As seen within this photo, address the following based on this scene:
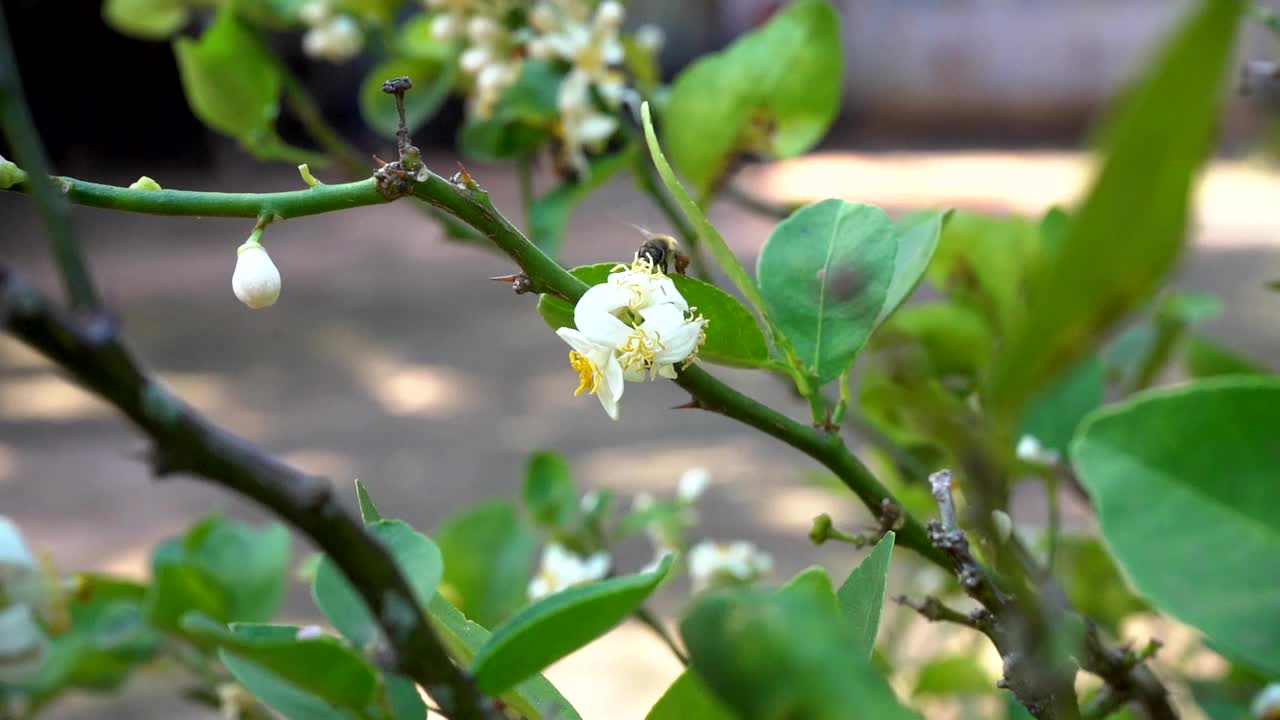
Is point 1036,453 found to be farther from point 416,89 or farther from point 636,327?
point 416,89

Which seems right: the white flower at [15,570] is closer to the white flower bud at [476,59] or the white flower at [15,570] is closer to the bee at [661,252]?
the bee at [661,252]

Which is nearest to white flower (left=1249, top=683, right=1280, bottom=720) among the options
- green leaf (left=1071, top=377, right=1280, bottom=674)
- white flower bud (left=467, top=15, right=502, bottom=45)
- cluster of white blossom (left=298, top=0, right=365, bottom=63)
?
green leaf (left=1071, top=377, right=1280, bottom=674)

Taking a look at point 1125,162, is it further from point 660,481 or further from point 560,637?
point 660,481

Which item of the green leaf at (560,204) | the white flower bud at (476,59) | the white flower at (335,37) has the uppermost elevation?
the white flower at (335,37)

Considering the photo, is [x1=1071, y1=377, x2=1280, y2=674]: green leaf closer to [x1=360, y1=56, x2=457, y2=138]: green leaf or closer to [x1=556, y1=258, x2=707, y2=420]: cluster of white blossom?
[x1=556, y1=258, x2=707, y2=420]: cluster of white blossom

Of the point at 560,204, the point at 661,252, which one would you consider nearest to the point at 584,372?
the point at 661,252

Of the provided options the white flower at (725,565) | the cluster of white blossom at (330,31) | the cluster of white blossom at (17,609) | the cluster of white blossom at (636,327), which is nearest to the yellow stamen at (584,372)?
the cluster of white blossom at (636,327)
